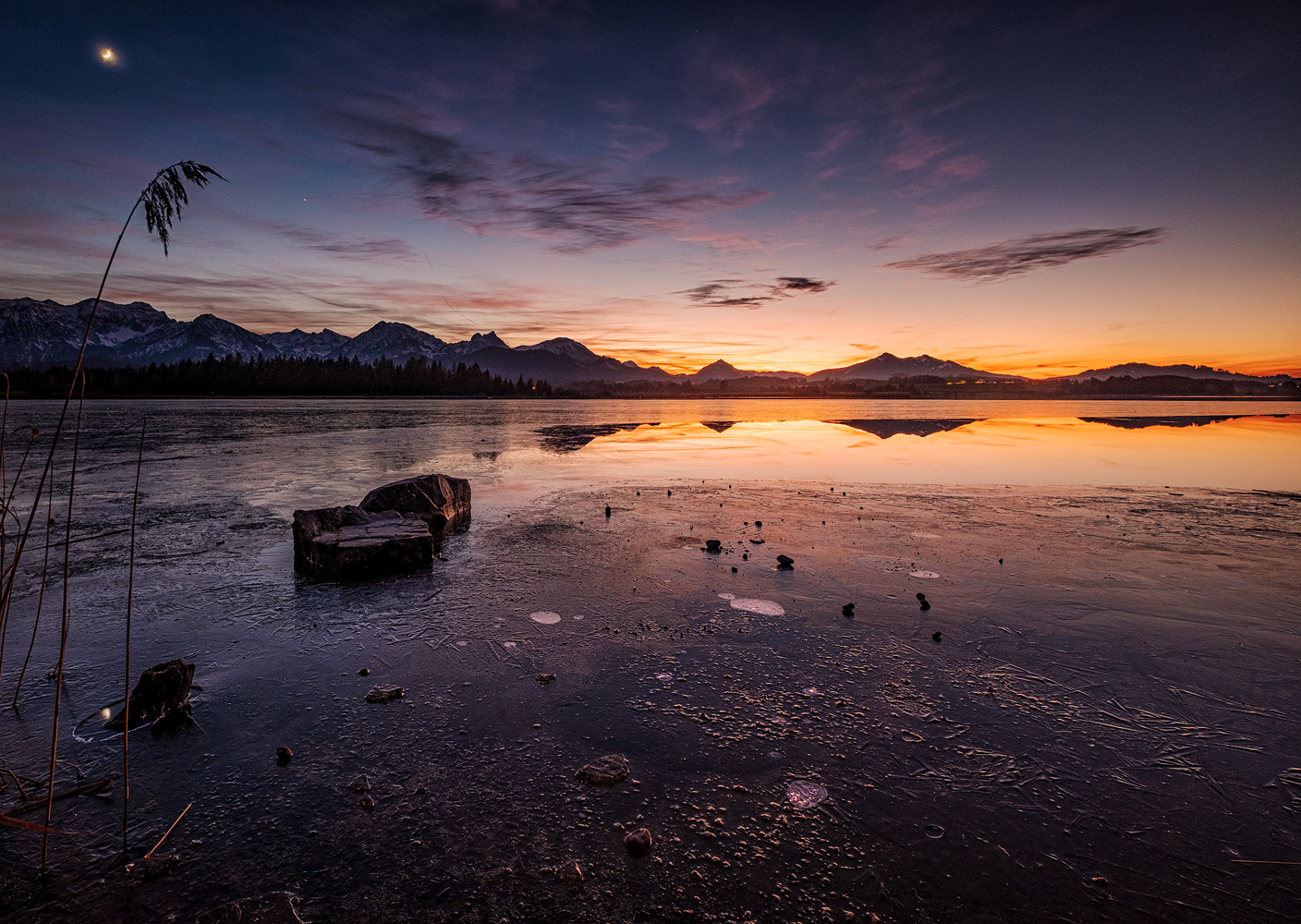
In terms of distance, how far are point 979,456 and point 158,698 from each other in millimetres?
26460

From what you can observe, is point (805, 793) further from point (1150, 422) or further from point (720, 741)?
point (1150, 422)

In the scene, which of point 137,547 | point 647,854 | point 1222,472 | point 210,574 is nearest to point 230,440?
point 137,547

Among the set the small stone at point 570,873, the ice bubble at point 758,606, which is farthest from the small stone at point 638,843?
the ice bubble at point 758,606

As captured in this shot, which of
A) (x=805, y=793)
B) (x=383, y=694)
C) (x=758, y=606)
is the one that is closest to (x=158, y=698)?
(x=383, y=694)

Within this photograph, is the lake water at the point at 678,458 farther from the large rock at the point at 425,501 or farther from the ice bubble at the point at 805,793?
the ice bubble at the point at 805,793

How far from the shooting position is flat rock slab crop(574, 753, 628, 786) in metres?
3.82

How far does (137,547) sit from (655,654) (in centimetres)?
922

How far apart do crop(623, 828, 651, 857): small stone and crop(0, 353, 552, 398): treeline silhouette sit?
16439 centimetres

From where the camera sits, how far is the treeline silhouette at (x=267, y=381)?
14038cm

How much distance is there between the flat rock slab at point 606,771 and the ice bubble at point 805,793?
114 cm

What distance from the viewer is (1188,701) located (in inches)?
189

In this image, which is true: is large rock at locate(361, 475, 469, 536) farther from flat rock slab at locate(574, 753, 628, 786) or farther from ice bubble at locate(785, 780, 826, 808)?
ice bubble at locate(785, 780, 826, 808)

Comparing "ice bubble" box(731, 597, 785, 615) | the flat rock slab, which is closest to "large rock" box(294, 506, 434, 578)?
"ice bubble" box(731, 597, 785, 615)

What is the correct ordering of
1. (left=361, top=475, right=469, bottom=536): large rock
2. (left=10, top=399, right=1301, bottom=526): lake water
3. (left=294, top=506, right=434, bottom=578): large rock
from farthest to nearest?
(left=10, top=399, right=1301, bottom=526): lake water < (left=361, top=475, right=469, bottom=536): large rock < (left=294, top=506, right=434, bottom=578): large rock
